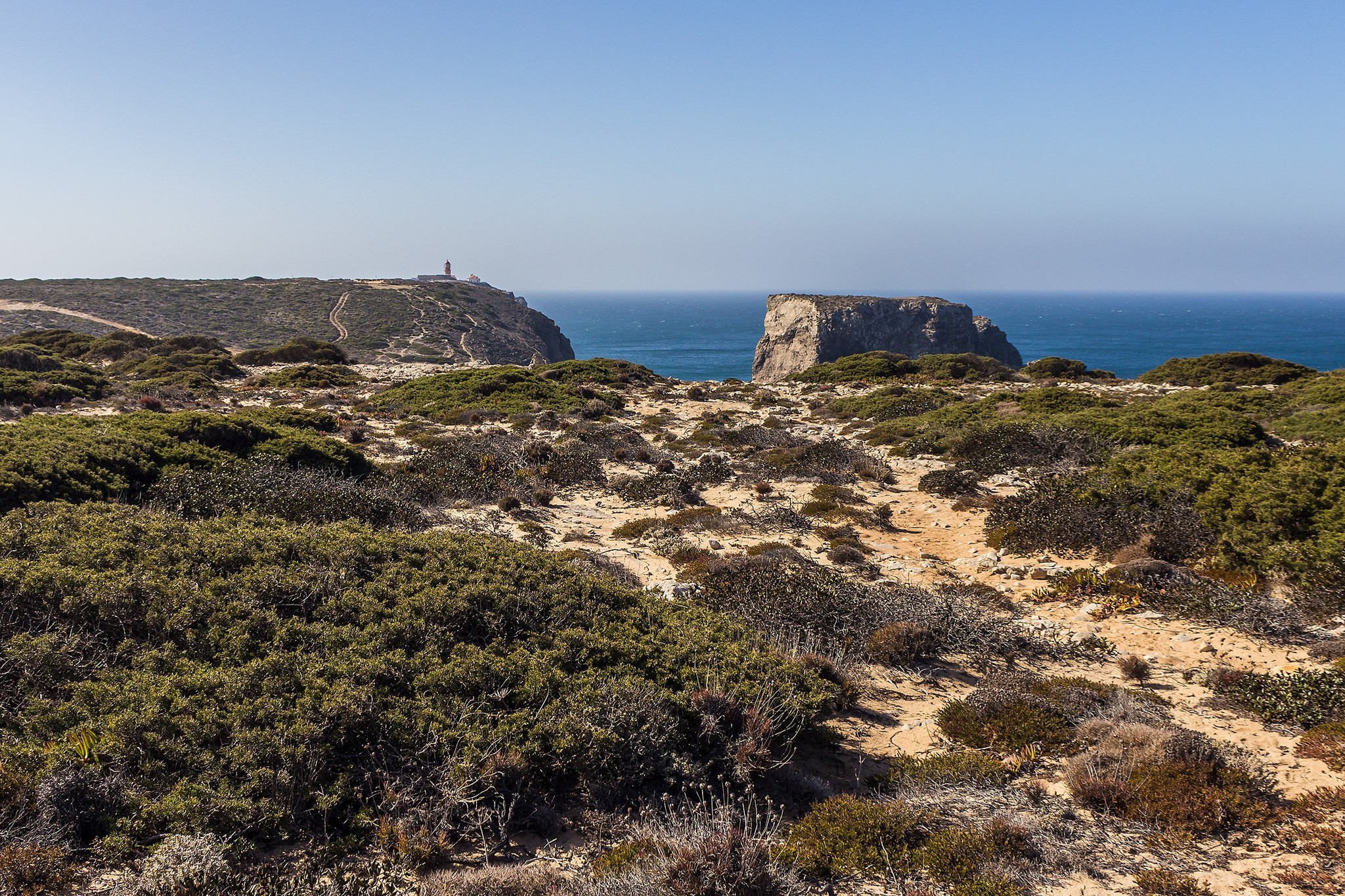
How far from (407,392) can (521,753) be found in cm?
2453

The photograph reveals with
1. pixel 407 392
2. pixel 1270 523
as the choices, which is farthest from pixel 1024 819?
pixel 407 392

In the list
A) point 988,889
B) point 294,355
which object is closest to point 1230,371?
point 988,889

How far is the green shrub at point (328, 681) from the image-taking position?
383 centimetres

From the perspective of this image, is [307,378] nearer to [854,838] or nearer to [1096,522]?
[1096,522]

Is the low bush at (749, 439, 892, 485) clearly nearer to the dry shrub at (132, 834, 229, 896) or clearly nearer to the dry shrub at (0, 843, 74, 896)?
the dry shrub at (132, 834, 229, 896)

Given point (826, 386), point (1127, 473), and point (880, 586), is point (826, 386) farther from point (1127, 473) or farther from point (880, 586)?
point (880, 586)

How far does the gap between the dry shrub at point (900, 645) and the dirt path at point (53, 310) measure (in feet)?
212

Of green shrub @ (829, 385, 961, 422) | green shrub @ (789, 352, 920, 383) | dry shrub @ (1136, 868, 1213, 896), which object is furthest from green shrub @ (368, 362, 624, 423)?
dry shrub @ (1136, 868, 1213, 896)

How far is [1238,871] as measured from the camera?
3.71m

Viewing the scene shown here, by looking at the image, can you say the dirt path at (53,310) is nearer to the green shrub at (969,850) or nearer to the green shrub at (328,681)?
the green shrub at (328,681)

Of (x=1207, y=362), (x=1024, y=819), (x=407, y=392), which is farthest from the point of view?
(x=1207, y=362)

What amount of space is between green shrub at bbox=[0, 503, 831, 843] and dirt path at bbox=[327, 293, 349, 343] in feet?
190

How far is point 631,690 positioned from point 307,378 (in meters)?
31.5

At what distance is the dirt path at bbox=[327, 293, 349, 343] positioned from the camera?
2328 inches
